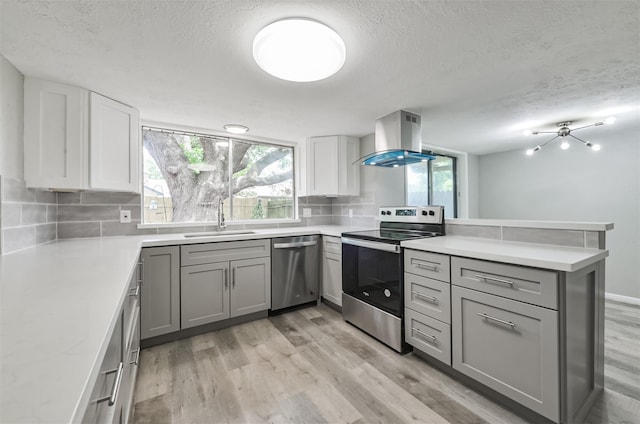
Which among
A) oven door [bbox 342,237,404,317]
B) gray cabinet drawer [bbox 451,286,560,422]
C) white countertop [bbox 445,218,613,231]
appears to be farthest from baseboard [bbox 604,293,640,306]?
oven door [bbox 342,237,404,317]

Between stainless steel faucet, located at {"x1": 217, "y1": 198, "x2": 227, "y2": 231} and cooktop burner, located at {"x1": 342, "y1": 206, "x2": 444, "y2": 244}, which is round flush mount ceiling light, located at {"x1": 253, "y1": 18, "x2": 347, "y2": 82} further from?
stainless steel faucet, located at {"x1": 217, "y1": 198, "x2": 227, "y2": 231}

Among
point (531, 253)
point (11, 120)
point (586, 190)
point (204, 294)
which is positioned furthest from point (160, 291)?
point (586, 190)

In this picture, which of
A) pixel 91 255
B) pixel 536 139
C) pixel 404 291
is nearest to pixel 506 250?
pixel 404 291

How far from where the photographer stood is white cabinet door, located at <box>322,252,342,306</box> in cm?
279

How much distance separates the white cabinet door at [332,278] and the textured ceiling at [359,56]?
1500 millimetres

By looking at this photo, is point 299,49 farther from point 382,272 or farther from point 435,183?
point 435,183

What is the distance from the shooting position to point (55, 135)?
72.8 inches

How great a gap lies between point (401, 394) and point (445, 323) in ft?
1.71

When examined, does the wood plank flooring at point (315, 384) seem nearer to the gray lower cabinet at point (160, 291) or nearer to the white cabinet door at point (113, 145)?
the gray lower cabinet at point (160, 291)

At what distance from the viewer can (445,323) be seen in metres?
1.74

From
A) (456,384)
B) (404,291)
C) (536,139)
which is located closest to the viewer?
(456,384)

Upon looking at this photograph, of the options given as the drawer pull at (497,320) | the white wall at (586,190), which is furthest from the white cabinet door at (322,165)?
the white wall at (586,190)

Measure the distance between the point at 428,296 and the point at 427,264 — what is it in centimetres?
22

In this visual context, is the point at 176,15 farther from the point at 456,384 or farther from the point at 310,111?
the point at 456,384
